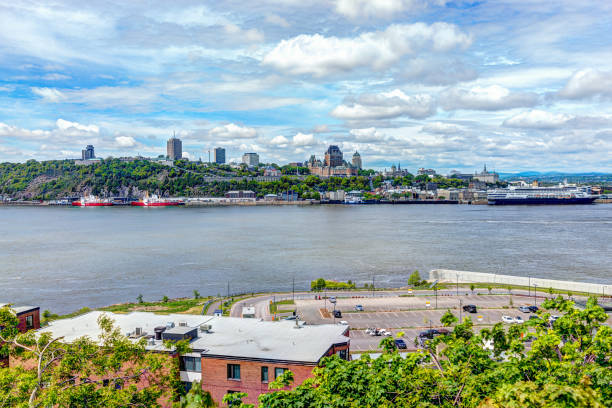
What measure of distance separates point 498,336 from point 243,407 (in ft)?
19.3

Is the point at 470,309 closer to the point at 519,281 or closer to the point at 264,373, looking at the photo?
the point at 519,281

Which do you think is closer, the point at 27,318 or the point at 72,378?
the point at 72,378

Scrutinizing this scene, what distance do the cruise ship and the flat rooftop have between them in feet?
609

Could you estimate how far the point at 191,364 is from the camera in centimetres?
1559

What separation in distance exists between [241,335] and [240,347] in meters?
1.46

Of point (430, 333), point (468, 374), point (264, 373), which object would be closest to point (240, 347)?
point (264, 373)

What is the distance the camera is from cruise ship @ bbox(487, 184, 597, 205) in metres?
185

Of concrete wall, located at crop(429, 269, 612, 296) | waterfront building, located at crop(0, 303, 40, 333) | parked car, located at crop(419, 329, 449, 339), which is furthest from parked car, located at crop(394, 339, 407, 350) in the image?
concrete wall, located at crop(429, 269, 612, 296)

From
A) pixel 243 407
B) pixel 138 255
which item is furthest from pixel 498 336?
pixel 138 255

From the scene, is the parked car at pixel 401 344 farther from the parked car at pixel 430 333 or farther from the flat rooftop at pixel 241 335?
the flat rooftop at pixel 241 335

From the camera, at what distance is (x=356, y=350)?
24797 millimetres

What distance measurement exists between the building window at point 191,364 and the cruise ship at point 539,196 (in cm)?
18883

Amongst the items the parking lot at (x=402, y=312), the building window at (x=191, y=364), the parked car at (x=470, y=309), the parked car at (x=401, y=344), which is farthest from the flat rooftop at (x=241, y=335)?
the parked car at (x=470, y=309)

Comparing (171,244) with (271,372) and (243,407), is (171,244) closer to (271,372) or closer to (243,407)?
(271,372)
